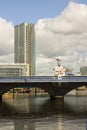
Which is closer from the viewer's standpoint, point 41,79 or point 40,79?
point 40,79

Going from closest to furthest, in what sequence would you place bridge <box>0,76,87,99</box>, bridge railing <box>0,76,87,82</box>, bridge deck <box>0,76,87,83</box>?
bridge deck <box>0,76,87,83</box> < bridge railing <box>0,76,87,82</box> < bridge <box>0,76,87,99</box>

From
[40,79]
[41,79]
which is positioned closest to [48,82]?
[41,79]

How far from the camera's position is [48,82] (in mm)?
Result: 149625

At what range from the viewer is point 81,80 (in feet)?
480

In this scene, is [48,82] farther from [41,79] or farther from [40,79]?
[40,79]

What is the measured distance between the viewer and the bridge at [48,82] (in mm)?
143875

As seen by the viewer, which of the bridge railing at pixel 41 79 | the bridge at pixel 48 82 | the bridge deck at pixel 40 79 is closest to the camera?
the bridge deck at pixel 40 79

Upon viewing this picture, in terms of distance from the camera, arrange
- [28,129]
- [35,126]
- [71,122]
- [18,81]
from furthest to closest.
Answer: [18,81] < [71,122] < [35,126] < [28,129]

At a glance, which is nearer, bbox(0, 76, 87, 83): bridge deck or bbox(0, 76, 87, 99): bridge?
bbox(0, 76, 87, 83): bridge deck

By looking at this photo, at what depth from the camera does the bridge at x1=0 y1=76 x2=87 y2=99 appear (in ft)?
472

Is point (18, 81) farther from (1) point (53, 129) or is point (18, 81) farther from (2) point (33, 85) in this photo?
(1) point (53, 129)

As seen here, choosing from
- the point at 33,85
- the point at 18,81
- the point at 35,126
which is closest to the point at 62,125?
the point at 35,126

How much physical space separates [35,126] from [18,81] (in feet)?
248

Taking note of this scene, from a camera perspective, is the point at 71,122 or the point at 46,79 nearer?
Result: the point at 71,122
